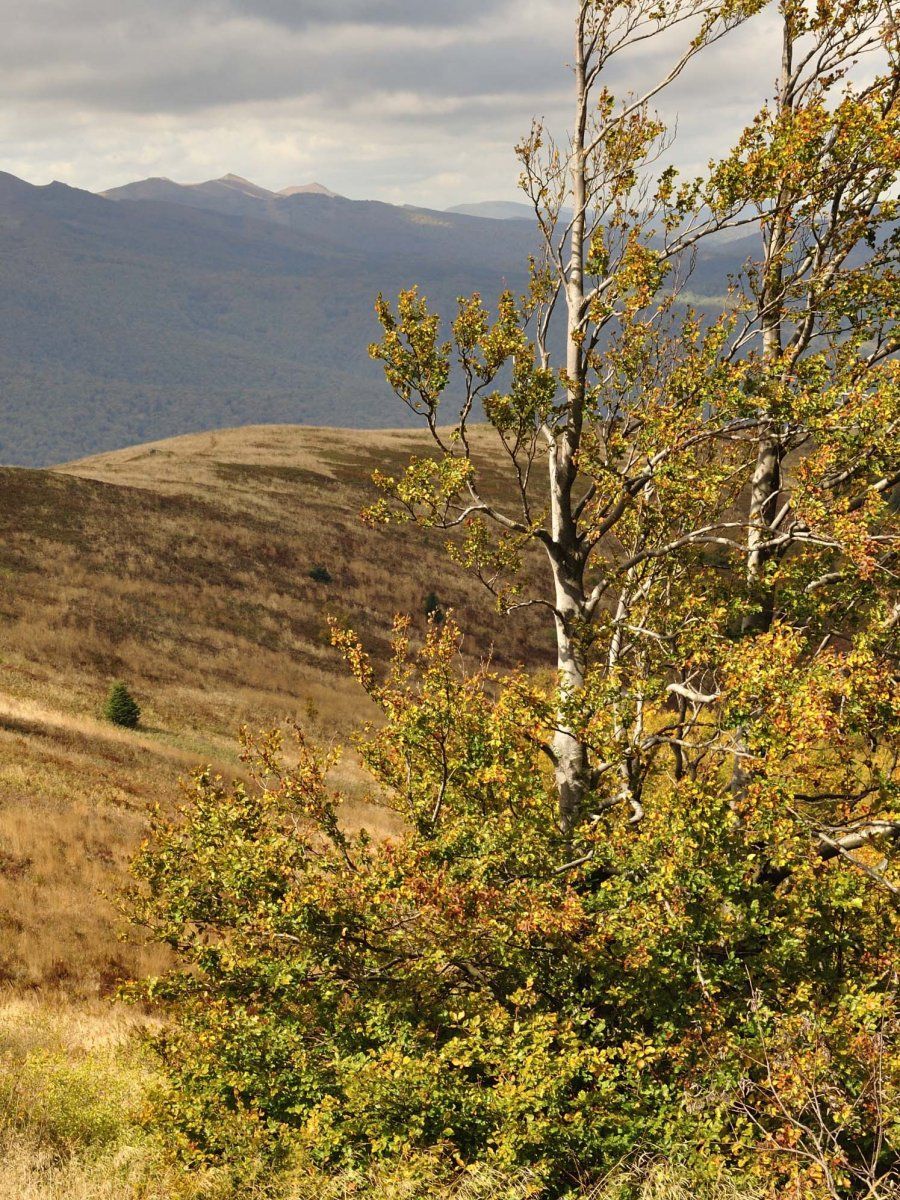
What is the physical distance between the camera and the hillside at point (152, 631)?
67.8ft

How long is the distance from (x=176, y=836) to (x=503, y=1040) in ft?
16.2

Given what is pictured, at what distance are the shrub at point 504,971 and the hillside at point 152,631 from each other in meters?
2.60

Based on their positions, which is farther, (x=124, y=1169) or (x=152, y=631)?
(x=152, y=631)

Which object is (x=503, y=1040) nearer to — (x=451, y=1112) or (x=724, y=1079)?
(x=451, y=1112)

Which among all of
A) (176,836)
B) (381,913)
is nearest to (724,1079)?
(381,913)

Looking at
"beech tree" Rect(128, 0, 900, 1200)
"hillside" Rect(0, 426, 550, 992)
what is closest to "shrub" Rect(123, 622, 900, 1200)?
"beech tree" Rect(128, 0, 900, 1200)

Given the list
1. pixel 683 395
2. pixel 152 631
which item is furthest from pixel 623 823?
pixel 152 631

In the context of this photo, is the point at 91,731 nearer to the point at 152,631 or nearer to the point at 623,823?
the point at 152,631

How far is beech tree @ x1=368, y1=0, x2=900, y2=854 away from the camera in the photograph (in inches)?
410

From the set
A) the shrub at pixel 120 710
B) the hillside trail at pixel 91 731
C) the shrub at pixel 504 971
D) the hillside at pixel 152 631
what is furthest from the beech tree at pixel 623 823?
the shrub at pixel 120 710

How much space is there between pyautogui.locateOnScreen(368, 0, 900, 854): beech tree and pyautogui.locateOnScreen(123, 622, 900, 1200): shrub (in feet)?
3.53

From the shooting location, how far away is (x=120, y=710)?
119ft

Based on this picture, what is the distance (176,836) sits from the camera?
1112 cm

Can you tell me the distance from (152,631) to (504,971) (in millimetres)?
45451
